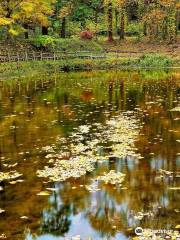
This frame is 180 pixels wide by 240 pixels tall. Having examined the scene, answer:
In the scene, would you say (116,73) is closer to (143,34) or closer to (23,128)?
(143,34)

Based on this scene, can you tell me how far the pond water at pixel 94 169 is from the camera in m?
10.6

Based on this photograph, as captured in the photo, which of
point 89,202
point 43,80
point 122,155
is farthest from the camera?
point 43,80

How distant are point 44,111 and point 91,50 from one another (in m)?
31.9

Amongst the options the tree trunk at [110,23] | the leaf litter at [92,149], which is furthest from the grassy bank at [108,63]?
the leaf litter at [92,149]

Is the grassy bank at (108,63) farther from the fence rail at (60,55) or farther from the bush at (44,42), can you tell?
the bush at (44,42)

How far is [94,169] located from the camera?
14.3 metres

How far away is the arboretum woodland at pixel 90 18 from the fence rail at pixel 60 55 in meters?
2.59

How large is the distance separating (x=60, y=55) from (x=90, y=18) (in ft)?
56.0

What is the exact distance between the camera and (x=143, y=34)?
63094mm

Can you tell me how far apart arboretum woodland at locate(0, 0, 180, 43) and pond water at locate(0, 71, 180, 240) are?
21223 mm

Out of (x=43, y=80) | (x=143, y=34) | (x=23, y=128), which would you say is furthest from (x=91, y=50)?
(x=23, y=128)

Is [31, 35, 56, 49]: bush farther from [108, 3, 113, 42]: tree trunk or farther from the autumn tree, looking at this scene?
[108, 3, 113, 42]: tree trunk

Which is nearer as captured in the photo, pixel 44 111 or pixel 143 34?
pixel 44 111

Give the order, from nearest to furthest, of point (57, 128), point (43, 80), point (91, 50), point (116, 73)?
point (57, 128) → point (43, 80) → point (116, 73) → point (91, 50)
